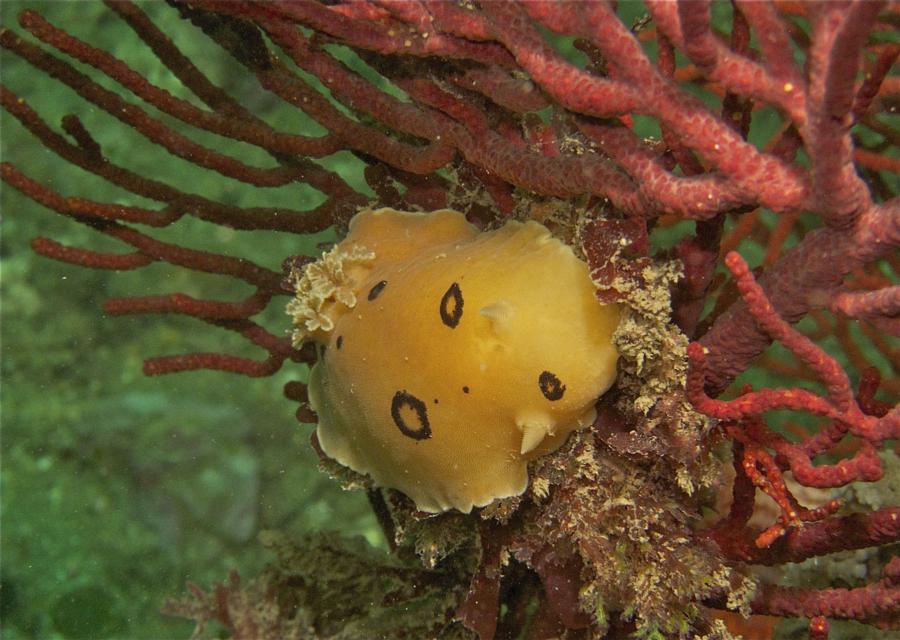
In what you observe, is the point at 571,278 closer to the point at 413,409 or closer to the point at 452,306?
the point at 452,306

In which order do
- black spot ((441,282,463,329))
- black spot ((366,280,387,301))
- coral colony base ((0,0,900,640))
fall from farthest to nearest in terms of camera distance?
1. black spot ((366,280,387,301))
2. black spot ((441,282,463,329))
3. coral colony base ((0,0,900,640))

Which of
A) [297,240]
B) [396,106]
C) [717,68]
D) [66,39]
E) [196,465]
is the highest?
[717,68]

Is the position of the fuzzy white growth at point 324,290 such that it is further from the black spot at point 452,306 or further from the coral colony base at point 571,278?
the black spot at point 452,306

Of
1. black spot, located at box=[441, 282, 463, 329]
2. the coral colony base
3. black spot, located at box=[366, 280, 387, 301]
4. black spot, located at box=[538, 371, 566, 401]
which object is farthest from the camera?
black spot, located at box=[366, 280, 387, 301]

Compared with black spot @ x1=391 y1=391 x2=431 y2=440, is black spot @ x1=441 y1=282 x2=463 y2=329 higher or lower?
higher

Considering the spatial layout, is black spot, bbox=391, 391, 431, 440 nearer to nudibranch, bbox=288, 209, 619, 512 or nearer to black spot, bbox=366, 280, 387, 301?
nudibranch, bbox=288, 209, 619, 512

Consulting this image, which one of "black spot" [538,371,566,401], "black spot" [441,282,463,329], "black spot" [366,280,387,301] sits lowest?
"black spot" [366,280,387,301]

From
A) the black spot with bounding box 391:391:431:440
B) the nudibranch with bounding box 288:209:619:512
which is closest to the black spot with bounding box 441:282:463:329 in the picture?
the nudibranch with bounding box 288:209:619:512

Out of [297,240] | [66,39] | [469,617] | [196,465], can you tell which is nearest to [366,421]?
[469,617]

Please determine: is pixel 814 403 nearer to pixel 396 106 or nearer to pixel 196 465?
pixel 396 106
